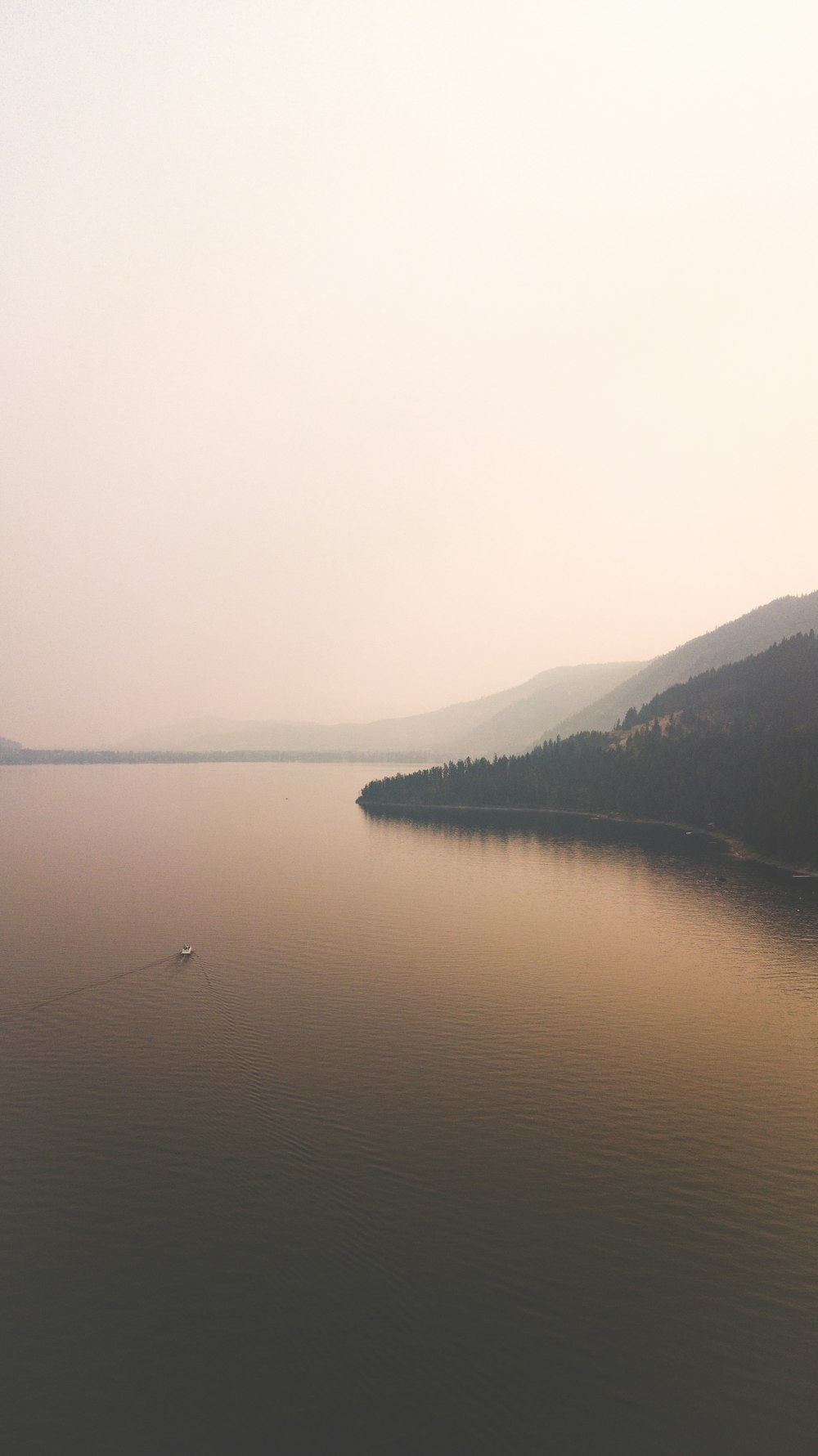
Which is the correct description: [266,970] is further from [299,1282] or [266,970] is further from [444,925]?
[299,1282]

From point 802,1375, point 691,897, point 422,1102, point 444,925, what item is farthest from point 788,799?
point 802,1375

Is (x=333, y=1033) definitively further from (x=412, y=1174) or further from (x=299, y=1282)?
(x=299, y=1282)

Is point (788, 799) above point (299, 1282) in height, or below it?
above

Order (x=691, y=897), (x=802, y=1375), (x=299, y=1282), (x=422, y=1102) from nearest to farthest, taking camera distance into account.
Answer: (x=802, y=1375)
(x=299, y=1282)
(x=422, y=1102)
(x=691, y=897)

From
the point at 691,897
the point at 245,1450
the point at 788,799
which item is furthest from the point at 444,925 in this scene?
the point at 788,799

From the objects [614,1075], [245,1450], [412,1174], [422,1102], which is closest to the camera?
[245,1450]

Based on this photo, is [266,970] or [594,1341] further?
[266,970]
